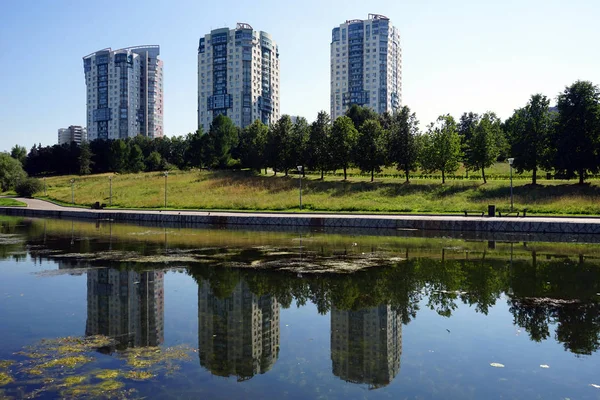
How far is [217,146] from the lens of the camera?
9475 cm

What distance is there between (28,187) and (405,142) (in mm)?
64630

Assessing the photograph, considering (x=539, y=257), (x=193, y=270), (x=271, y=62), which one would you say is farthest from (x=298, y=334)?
(x=271, y=62)

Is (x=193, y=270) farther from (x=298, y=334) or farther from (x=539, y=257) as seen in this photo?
(x=539, y=257)

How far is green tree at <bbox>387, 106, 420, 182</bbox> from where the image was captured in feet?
205

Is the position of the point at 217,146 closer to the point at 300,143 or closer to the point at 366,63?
the point at 300,143

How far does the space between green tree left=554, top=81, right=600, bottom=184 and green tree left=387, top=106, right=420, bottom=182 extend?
16.3 metres

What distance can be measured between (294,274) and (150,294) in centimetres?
493

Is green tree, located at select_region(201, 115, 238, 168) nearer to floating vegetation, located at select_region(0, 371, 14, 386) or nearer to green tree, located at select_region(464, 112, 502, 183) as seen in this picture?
green tree, located at select_region(464, 112, 502, 183)

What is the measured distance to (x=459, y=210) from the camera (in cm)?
4394

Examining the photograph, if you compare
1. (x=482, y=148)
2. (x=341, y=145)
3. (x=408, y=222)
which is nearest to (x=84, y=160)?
(x=341, y=145)

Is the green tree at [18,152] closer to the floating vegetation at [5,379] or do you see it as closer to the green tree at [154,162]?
the green tree at [154,162]

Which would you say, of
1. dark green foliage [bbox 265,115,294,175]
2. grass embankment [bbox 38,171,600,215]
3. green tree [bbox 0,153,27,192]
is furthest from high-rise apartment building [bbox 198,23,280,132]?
grass embankment [bbox 38,171,600,215]

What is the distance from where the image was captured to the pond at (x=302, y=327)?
7.73m

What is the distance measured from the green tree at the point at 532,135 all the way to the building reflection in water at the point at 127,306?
47.4 metres
